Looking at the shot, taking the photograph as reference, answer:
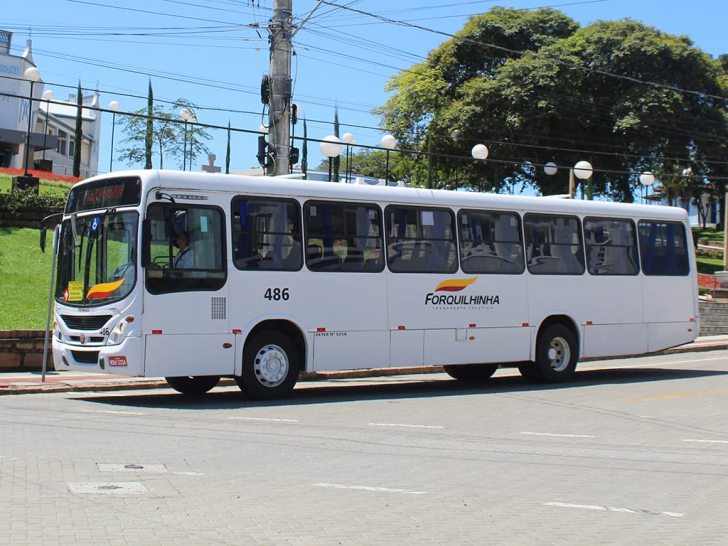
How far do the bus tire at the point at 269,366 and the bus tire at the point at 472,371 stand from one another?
506 cm

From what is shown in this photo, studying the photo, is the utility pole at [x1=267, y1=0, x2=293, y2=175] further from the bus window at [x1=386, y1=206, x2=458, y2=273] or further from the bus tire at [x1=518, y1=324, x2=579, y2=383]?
the bus tire at [x1=518, y1=324, x2=579, y2=383]

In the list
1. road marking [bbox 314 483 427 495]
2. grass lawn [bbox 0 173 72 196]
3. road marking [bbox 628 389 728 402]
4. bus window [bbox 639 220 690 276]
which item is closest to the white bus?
bus window [bbox 639 220 690 276]

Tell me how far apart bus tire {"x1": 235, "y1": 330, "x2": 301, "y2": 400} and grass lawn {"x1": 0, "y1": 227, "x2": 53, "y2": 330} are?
22.6 ft

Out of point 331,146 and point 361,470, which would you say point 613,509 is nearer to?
point 361,470

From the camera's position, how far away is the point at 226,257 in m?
13.8

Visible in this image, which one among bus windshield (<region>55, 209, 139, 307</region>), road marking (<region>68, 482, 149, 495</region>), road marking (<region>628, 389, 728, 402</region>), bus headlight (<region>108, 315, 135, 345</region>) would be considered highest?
bus windshield (<region>55, 209, 139, 307</region>)

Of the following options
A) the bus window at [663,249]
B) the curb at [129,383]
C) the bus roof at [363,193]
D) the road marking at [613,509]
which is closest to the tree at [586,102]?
the bus window at [663,249]

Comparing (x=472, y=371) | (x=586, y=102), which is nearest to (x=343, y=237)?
(x=472, y=371)

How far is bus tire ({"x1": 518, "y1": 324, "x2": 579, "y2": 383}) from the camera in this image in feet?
57.7

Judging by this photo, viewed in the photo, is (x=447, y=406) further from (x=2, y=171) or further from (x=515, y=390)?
(x=2, y=171)

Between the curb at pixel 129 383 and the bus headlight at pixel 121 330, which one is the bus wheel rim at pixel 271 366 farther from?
the curb at pixel 129 383

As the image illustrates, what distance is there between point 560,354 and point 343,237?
5449 millimetres

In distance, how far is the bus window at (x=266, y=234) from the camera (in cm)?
1397

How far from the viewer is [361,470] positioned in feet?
28.6
